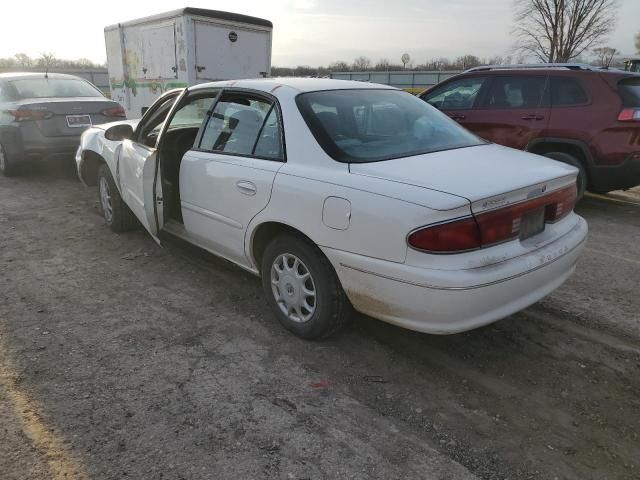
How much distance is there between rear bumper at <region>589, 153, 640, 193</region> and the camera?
19.4 feet

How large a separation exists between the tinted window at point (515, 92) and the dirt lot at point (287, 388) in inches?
118

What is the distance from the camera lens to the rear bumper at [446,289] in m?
2.48

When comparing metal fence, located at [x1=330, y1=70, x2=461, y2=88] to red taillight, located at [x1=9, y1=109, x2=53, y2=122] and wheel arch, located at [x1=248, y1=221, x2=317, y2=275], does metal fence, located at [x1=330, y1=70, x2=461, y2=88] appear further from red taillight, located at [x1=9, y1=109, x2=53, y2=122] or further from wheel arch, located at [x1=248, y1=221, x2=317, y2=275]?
wheel arch, located at [x1=248, y1=221, x2=317, y2=275]

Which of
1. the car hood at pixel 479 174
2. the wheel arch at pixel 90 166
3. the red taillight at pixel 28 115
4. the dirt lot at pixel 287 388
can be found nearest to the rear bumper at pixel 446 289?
the car hood at pixel 479 174

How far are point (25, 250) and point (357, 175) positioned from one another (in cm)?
373

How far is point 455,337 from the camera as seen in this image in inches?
132

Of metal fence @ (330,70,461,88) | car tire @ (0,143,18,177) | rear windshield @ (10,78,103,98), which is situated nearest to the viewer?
car tire @ (0,143,18,177)

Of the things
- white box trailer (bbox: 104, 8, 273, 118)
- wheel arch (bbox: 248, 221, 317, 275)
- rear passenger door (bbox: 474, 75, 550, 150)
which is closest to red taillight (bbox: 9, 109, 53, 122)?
white box trailer (bbox: 104, 8, 273, 118)

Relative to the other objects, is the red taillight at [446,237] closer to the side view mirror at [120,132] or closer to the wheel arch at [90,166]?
the side view mirror at [120,132]

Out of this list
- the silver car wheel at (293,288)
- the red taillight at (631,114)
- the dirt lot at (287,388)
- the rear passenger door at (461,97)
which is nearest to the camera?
the dirt lot at (287,388)

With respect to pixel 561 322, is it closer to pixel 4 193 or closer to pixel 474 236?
pixel 474 236

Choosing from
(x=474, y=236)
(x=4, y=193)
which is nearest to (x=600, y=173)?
(x=474, y=236)

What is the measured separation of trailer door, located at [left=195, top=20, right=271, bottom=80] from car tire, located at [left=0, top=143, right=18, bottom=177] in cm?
365

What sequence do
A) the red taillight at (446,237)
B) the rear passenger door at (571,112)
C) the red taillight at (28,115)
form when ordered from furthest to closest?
the red taillight at (28,115)
the rear passenger door at (571,112)
the red taillight at (446,237)
